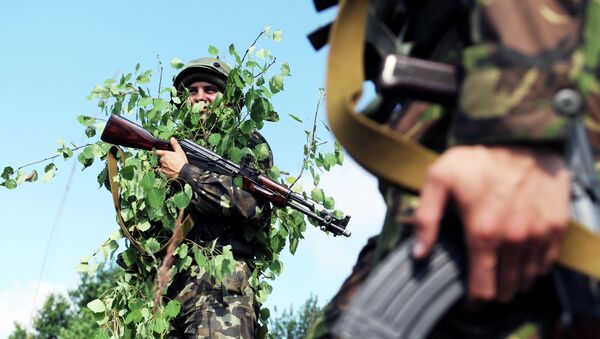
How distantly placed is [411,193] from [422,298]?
0.17 m

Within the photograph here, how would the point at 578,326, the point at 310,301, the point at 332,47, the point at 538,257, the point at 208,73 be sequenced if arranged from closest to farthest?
the point at 538,257, the point at 578,326, the point at 332,47, the point at 208,73, the point at 310,301

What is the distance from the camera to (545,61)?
125 cm

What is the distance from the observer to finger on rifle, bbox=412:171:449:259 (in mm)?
1209

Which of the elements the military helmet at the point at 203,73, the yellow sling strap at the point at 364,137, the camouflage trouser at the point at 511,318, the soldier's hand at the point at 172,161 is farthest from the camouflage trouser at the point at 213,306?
the camouflage trouser at the point at 511,318

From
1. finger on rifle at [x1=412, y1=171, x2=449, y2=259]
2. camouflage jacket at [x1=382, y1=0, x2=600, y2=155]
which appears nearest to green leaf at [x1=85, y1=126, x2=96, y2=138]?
camouflage jacket at [x1=382, y1=0, x2=600, y2=155]


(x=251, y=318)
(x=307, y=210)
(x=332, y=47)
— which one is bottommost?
(x=332, y=47)

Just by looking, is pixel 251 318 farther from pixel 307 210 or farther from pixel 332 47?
pixel 332 47

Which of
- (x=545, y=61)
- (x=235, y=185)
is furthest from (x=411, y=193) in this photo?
(x=235, y=185)

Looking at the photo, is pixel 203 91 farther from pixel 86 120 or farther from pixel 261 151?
pixel 86 120

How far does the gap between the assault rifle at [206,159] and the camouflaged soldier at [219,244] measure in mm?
61

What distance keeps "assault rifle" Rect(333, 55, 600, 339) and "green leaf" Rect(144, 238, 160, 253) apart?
3.81 m

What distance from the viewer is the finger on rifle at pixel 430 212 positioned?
1209 millimetres

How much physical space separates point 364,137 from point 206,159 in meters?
3.77

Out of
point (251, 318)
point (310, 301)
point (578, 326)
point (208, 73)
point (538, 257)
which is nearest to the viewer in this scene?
point (538, 257)
